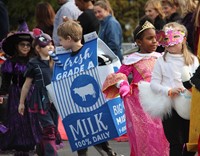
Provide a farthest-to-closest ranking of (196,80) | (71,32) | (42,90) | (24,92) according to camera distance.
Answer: (24,92) < (42,90) < (71,32) < (196,80)

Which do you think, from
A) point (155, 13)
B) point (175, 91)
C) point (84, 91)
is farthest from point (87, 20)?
point (175, 91)

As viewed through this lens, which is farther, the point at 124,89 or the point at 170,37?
the point at 124,89

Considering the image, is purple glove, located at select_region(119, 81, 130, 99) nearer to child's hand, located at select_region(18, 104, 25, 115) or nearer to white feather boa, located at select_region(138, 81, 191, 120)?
white feather boa, located at select_region(138, 81, 191, 120)

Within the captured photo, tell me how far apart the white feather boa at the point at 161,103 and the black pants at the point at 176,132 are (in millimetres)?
72

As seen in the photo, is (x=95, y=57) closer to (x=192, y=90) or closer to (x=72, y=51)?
(x=72, y=51)

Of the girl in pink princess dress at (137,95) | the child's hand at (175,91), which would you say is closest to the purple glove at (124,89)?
the girl in pink princess dress at (137,95)

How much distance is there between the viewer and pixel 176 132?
7.25 m

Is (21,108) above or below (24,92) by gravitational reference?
below

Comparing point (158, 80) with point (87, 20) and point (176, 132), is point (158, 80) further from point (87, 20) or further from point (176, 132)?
point (87, 20)

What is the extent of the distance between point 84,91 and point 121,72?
0.64 meters

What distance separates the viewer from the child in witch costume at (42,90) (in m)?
9.13

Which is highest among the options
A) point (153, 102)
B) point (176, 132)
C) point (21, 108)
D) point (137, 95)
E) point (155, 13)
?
point (155, 13)

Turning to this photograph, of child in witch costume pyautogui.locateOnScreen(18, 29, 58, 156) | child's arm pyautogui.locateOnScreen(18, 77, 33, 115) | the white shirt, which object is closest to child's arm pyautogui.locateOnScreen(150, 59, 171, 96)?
the white shirt

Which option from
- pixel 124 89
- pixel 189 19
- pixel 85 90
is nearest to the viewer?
pixel 124 89
